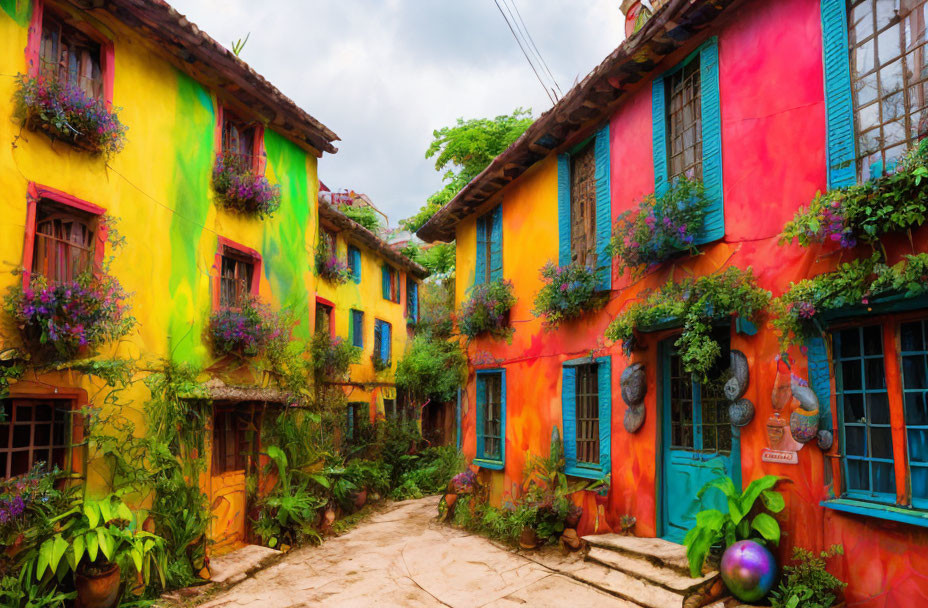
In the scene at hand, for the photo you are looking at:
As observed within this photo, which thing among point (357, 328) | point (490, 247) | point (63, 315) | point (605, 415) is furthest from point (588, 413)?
point (357, 328)

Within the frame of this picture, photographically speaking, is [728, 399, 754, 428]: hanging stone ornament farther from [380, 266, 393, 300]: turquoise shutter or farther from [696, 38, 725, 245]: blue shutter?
[380, 266, 393, 300]: turquoise shutter

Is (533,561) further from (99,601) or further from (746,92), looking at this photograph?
(746,92)

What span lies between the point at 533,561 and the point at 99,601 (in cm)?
515

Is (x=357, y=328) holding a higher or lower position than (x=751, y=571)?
higher

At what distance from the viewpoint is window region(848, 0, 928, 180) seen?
4859 mm

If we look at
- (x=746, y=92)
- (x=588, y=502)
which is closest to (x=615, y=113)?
(x=746, y=92)

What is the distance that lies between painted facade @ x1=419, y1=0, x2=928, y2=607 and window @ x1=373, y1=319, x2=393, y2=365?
30.8ft

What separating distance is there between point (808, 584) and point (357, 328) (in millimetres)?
14440

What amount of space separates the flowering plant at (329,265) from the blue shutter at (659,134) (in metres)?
10.0

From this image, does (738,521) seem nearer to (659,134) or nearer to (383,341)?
(659,134)

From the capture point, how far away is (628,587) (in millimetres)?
6457

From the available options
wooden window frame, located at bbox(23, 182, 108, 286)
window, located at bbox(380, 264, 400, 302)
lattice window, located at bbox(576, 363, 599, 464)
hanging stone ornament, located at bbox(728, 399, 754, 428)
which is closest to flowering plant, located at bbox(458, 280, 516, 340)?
lattice window, located at bbox(576, 363, 599, 464)

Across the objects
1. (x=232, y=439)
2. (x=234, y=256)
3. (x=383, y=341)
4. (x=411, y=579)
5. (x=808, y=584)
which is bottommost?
(x=411, y=579)

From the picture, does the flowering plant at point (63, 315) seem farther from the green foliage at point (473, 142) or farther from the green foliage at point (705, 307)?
the green foliage at point (473, 142)
